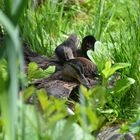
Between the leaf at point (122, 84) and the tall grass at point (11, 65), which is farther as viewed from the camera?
the leaf at point (122, 84)

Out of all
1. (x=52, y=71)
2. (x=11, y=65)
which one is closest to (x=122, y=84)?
(x=52, y=71)

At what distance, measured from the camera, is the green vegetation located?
3.96 feet

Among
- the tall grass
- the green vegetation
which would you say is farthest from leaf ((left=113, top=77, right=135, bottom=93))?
the tall grass

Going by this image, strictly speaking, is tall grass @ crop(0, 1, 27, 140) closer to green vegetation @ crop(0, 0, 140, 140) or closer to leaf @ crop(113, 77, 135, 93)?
green vegetation @ crop(0, 0, 140, 140)

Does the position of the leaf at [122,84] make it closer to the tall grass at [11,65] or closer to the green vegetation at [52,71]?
the green vegetation at [52,71]

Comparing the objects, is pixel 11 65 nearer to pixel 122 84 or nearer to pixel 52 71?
pixel 122 84

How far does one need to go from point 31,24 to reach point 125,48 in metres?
1.23

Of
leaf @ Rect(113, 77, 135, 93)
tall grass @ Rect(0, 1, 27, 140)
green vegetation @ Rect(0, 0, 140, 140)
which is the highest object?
tall grass @ Rect(0, 1, 27, 140)

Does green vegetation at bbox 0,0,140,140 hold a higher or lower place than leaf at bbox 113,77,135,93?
higher

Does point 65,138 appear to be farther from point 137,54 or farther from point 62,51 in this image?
point 62,51

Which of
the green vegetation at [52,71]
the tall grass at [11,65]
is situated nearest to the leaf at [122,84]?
the green vegetation at [52,71]

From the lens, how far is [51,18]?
4.81 metres

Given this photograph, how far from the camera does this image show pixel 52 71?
3.12 m

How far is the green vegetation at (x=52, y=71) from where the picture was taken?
1206mm
